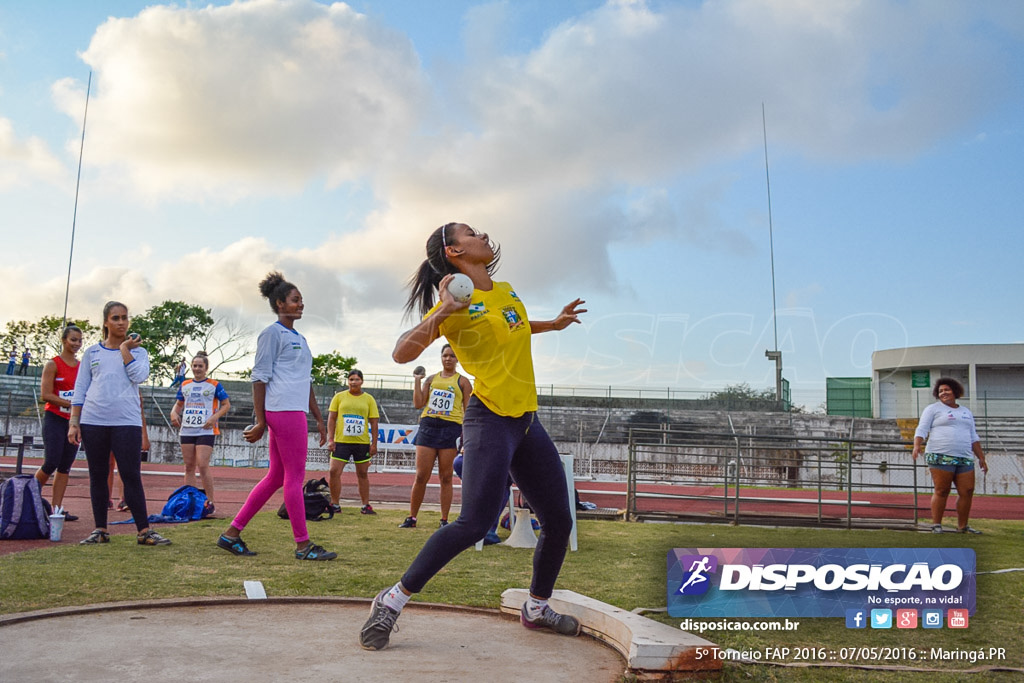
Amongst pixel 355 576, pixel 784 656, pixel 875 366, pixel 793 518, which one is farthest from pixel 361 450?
pixel 875 366

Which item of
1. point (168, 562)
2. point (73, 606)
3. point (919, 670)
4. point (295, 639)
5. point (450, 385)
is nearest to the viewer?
point (919, 670)

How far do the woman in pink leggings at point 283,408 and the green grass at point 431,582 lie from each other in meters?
0.30

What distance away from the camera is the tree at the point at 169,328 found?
7338 cm

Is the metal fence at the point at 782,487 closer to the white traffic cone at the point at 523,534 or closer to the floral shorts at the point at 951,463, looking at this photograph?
the floral shorts at the point at 951,463

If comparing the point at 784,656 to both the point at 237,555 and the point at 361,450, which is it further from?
the point at 361,450

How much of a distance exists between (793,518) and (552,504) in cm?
843

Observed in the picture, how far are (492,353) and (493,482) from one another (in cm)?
59

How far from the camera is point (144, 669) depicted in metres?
3.16

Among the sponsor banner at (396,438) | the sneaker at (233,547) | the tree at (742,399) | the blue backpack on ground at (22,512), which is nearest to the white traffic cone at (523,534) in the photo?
the sneaker at (233,547)

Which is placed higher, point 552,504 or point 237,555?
point 552,504

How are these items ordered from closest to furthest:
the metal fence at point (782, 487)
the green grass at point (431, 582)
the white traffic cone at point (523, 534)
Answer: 1. the green grass at point (431, 582)
2. the white traffic cone at point (523, 534)
3. the metal fence at point (782, 487)

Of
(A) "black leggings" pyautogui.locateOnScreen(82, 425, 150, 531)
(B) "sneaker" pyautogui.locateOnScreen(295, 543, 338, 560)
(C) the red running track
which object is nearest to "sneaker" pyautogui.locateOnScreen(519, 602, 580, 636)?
(B) "sneaker" pyautogui.locateOnScreen(295, 543, 338, 560)

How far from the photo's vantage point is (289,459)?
6102 mm

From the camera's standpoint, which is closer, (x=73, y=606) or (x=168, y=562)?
(x=73, y=606)
